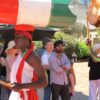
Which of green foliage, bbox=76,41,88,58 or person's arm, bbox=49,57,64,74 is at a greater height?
person's arm, bbox=49,57,64,74

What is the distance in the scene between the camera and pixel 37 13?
3.71m

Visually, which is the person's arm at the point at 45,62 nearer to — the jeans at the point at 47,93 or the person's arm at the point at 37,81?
the jeans at the point at 47,93

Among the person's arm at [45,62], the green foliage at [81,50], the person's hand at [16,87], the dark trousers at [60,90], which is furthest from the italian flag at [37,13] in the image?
the green foliage at [81,50]

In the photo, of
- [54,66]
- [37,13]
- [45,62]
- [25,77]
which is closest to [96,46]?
[54,66]

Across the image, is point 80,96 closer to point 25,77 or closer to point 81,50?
point 25,77

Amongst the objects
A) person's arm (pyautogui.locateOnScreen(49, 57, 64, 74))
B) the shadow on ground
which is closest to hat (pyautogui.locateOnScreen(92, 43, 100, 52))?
person's arm (pyautogui.locateOnScreen(49, 57, 64, 74))

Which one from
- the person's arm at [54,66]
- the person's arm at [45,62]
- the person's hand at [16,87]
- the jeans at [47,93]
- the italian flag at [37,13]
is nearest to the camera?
the italian flag at [37,13]

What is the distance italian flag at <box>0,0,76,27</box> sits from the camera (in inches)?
144

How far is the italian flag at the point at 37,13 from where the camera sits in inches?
144

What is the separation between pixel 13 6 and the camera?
3.65 m

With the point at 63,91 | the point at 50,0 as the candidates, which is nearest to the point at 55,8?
the point at 50,0

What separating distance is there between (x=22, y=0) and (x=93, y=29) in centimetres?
128

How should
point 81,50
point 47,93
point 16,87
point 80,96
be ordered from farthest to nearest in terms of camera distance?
point 81,50
point 80,96
point 47,93
point 16,87

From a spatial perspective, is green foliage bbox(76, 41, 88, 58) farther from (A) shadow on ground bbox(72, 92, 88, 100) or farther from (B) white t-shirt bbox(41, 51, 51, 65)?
(B) white t-shirt bbox(41, 51, 51, 65)
